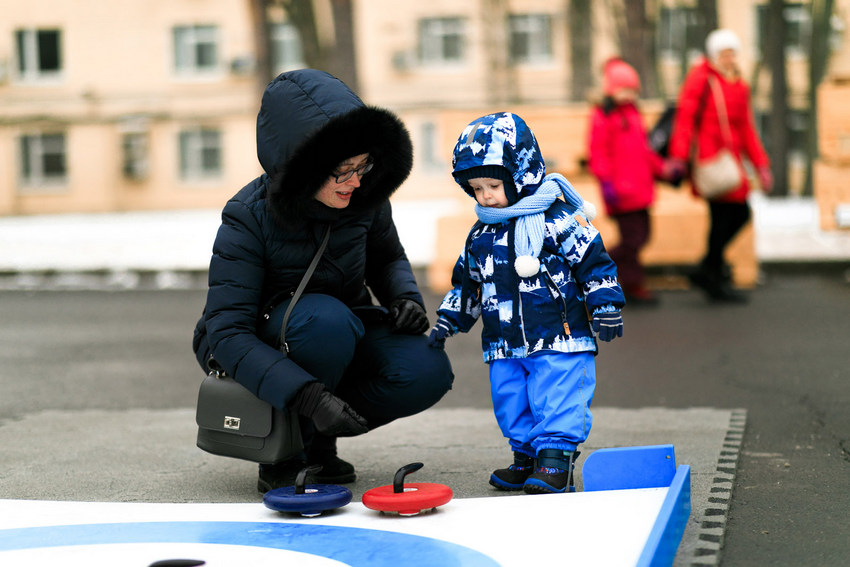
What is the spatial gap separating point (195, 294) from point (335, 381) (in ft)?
26.2

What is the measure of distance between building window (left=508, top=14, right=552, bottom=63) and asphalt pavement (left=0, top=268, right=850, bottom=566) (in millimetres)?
26504

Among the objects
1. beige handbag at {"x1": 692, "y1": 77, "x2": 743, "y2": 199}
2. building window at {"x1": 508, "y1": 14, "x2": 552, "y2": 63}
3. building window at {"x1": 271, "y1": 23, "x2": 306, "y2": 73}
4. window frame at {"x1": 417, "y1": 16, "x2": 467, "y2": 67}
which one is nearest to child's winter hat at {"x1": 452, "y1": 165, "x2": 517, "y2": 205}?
beige handbag at {"x1": 692, "y1": 77, "x2": 743, "y2": 199}

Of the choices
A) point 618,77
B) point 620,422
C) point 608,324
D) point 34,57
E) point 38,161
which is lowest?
point 620,422

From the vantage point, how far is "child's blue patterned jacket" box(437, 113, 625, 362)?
4094mm

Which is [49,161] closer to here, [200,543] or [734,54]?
[734,54]

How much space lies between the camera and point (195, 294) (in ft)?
39.1

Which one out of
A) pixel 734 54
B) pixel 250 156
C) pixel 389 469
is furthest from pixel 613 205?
pixel 250 156

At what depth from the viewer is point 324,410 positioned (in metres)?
3.89

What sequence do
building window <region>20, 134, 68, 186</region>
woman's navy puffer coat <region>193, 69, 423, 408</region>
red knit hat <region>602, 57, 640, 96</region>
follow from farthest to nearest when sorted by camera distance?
building window <region>20, 134, 68, 186</region>
red knit hat <region>602, 57, 640, 96</region>
woman's navy puffer coat <region>193, 69, 423, 408</region>

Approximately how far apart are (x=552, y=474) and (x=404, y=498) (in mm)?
585

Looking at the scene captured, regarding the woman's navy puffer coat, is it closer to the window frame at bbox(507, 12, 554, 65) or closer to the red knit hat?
the red knit hat

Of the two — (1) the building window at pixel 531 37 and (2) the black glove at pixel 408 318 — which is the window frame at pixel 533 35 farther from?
(2) the black glove at pixel 408 318

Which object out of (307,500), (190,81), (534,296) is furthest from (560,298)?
(190,81)

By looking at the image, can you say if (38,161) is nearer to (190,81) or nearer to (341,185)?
(190,81)
